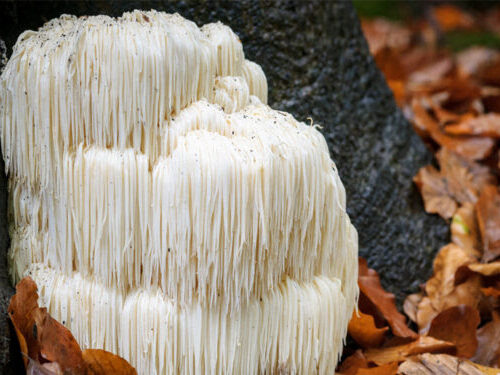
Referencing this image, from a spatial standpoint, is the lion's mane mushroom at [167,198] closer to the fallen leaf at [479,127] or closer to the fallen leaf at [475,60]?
the fallen leaf at [479,127]

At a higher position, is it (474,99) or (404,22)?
(404,22)

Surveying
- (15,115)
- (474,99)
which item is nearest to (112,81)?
(15,115)

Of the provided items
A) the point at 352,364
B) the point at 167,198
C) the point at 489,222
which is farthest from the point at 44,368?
the point at 489,222

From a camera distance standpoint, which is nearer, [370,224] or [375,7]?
[370,224]

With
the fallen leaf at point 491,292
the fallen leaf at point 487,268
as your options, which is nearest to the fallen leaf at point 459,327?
the fallen leaf at point 491,292

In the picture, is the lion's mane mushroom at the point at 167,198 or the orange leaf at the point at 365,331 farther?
the orange leaf at the point at 365,331

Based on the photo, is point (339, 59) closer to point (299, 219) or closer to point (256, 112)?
point (256, 112)

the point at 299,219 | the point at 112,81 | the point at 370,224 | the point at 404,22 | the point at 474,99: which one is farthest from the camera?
the point at 404,22

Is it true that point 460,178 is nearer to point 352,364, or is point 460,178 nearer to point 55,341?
point 352,364
